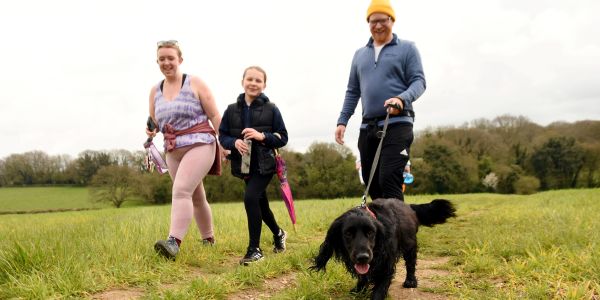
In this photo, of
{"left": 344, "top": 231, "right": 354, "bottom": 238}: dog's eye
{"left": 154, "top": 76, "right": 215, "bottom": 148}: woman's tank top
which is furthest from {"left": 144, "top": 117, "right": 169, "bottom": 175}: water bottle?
{"left": 344, "top": 231, "right": 354, "bottom": 238}: dog's eye

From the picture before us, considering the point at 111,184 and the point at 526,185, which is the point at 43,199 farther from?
the point at 526,185

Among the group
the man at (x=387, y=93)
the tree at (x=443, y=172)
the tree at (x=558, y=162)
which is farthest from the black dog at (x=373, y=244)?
the tree at (x=558, y=162)

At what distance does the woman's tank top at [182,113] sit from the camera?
14.0 feet

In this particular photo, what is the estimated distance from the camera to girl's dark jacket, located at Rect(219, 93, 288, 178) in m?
4.34

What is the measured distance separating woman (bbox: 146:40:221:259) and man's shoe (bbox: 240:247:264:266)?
2.21 ft

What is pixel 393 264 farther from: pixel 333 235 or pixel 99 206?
pixel 99 206

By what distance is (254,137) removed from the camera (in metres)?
4.18

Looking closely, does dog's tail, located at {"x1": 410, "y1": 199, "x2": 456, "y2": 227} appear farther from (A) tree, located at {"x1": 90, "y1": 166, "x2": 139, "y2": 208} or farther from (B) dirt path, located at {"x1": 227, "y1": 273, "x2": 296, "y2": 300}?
(A) tree, located at {"x1": 90, "y1": 166, "x2": 139, "y2": 208}

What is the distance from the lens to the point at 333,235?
3.10 metres

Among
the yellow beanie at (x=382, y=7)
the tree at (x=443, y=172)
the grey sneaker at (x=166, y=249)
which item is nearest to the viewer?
the grey sneaker at (x=166, y=249)

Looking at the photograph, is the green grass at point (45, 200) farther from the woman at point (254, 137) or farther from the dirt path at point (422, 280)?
the dirt path at point (422, 280)

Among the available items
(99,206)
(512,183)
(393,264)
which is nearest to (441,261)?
(393,264)

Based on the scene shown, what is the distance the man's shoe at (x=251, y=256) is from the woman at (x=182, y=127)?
674 millimetres

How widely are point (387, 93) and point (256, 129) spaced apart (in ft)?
4.75
